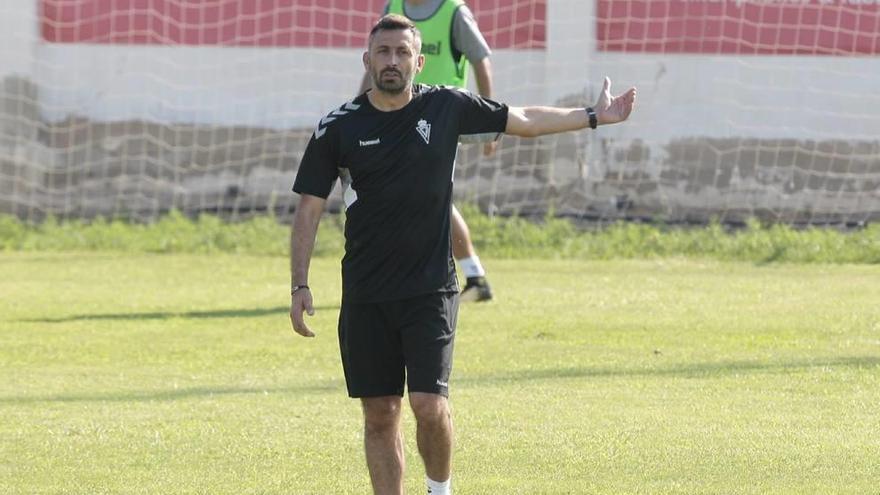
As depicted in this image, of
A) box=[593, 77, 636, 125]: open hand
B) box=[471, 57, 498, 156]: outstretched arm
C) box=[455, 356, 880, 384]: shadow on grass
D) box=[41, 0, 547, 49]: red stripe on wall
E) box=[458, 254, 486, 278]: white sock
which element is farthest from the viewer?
box=[41, 0, 547, 49]: red stripe on wall

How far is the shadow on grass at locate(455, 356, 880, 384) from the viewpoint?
390 inches

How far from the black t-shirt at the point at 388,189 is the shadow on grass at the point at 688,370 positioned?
3327 millimetres

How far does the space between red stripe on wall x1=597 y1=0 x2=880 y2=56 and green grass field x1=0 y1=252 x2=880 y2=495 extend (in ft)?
13.9

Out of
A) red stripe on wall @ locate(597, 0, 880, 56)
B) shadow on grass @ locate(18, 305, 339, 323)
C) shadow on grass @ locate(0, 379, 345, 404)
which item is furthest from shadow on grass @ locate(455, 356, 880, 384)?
red stripe on wall @ locate(597, 0, 880, 56)

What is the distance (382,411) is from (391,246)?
2.02 ft

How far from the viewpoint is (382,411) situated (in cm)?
658

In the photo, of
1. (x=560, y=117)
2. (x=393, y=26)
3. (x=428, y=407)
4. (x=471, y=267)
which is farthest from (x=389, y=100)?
(x=471, y=267)

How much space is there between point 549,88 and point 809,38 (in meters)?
2.74

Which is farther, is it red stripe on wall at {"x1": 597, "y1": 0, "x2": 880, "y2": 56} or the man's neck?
red stripe on wall at {"x1": 597, "y1": 0, "x2": 880, "y2": 56}

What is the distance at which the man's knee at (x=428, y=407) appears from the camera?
6.41m

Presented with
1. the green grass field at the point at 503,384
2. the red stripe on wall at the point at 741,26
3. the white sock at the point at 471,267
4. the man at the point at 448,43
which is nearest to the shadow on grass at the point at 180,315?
the green grass field at the point at 503,384

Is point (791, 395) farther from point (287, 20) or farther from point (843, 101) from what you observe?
point (287, 20)

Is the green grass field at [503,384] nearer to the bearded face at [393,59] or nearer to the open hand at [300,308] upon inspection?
the open hand at [300,308]

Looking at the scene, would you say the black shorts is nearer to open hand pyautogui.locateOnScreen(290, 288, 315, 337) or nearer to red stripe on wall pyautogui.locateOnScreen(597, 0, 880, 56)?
open hand pyautogui.locateOnScreen(290, 288, 315, 337)
